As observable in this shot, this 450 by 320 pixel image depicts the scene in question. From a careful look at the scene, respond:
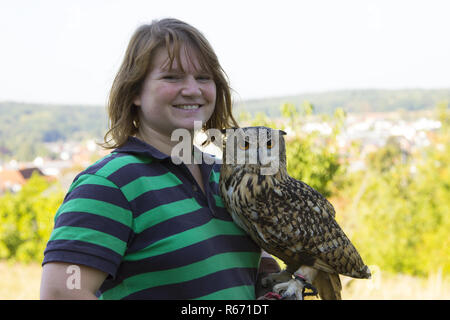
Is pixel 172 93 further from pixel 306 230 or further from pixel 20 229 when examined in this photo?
pixel 20 229

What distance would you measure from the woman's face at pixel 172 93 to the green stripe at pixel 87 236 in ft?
1.60

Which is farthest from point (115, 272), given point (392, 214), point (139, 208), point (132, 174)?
point (392, 214)

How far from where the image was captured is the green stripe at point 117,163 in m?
1.29

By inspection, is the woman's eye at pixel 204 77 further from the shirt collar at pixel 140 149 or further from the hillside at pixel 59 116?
the hillside at pixel 59 116

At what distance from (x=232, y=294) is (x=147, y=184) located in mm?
476

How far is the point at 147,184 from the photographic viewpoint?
1346 millimetres

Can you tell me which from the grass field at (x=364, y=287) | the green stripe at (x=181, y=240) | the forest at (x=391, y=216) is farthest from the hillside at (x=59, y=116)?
the green stripe at (x=181, y=240)

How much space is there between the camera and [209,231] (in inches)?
55.4

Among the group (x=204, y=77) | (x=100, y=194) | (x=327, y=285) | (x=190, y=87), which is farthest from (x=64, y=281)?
(x=327, y=285)

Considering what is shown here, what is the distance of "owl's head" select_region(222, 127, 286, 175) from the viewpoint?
62.1 inches

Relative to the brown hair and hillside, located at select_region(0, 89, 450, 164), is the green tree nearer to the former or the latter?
hillside, located at select_region(0, 89, 450, 164)

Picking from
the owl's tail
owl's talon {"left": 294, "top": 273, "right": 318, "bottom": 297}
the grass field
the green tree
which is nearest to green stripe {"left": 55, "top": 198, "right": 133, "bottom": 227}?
owl's talon {"left": 294, "top": 273, "right": 318, "bottom": 297}

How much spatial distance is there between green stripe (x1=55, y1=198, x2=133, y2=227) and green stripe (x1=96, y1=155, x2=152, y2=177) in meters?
0.10
